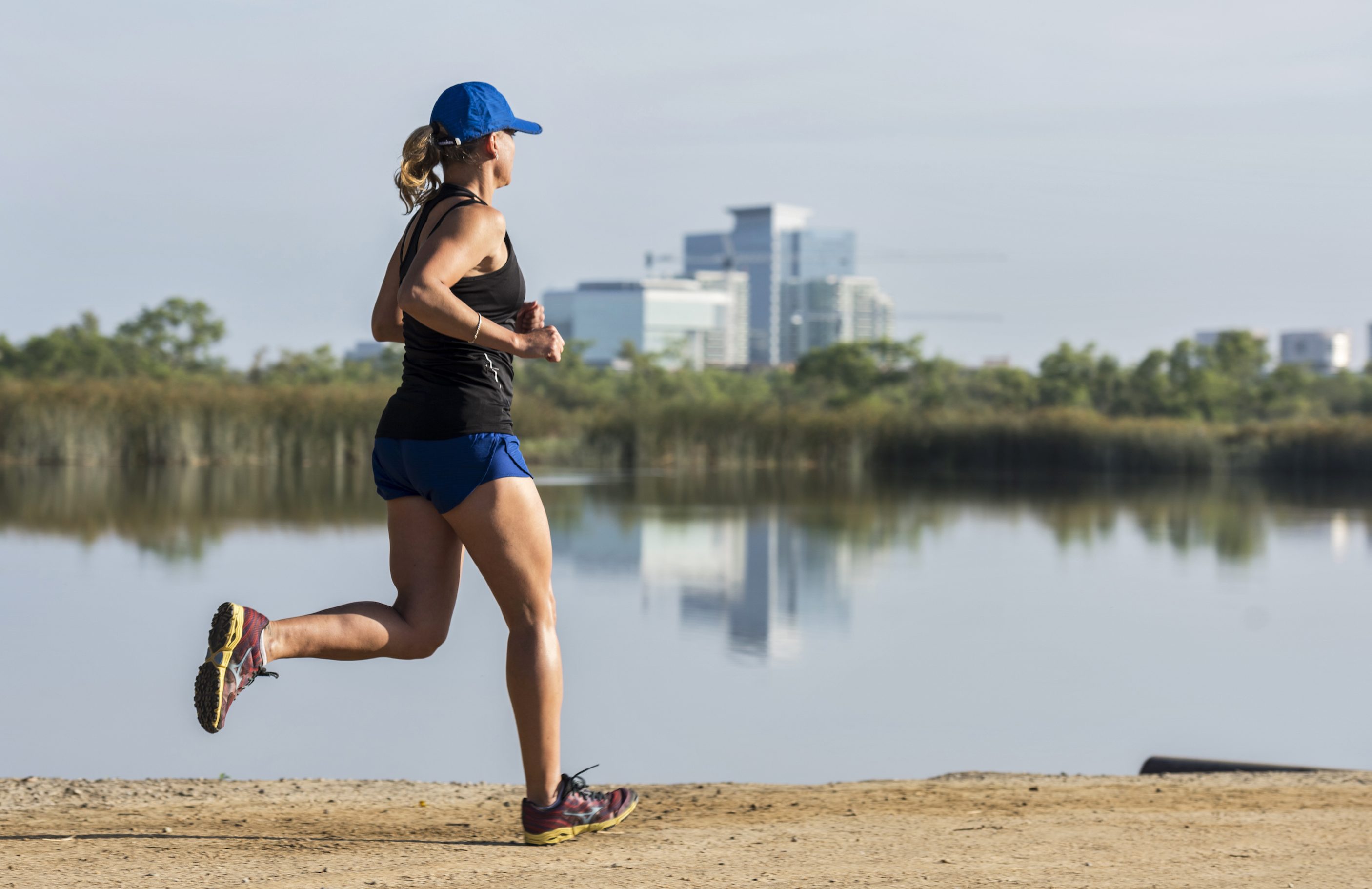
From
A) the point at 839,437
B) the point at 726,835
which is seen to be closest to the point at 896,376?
the point at 839,437

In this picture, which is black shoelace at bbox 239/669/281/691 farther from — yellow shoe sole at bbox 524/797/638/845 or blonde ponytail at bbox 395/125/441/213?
blonde ponytail at bbox 395/125/441/213

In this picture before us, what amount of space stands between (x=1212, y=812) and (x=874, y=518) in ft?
39.5

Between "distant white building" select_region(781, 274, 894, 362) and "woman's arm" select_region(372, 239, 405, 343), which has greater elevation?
"distant white building" select_region(781, 274, 894, 362)

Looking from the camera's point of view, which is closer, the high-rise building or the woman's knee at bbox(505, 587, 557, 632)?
the woman's knee at bbox(505, 587, 557, 632)

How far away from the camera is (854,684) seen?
627 centimetres

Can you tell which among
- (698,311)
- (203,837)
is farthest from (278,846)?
(698,311)

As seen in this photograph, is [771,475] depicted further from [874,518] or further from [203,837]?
[203,837]

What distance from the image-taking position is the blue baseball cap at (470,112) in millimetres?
2871

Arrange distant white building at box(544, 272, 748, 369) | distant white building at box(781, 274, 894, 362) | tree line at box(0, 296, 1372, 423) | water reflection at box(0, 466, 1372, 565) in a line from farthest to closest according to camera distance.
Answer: distant white building at box(781, 274, 894, 362) → distant white building at box(544, 272, 748, 369) → tree line at box(0, 296, 1372, 423) → water reflection at box(0, 466, 1372, 565)

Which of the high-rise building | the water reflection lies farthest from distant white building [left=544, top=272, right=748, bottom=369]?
the water reflection

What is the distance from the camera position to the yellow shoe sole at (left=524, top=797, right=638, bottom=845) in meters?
2.91

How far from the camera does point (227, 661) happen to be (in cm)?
266

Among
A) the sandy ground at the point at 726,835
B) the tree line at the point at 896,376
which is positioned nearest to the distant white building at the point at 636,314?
the tree line at the point at 896,376

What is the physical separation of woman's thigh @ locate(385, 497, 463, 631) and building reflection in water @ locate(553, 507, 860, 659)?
412cm
